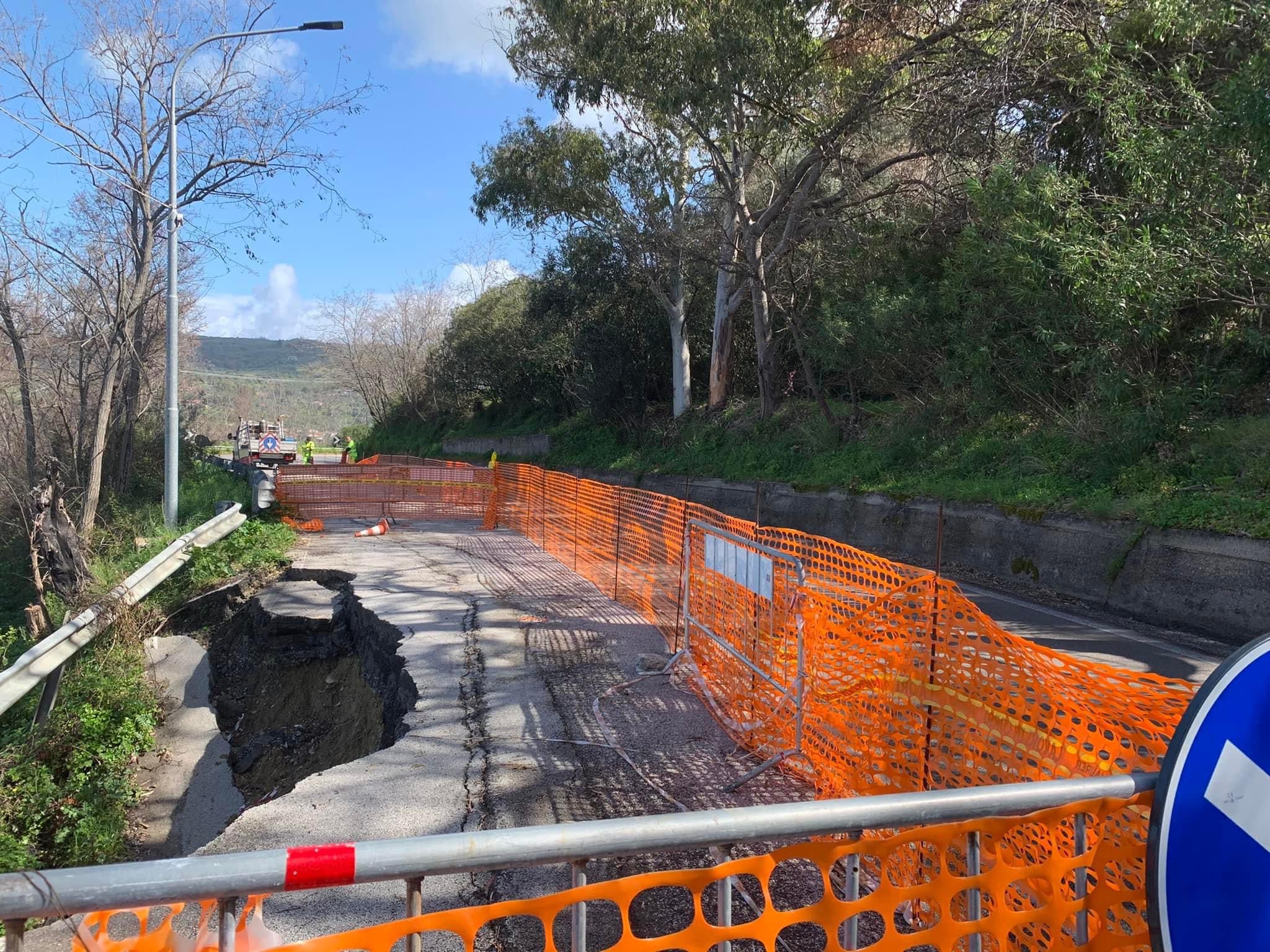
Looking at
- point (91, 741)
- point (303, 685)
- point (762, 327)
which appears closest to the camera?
point (91, 741)

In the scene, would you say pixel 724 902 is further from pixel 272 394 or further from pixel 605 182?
pixel 272 394

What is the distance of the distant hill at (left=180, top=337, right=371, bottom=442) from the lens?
131 feet

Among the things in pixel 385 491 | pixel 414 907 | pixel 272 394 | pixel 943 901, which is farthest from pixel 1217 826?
pixel 272 394

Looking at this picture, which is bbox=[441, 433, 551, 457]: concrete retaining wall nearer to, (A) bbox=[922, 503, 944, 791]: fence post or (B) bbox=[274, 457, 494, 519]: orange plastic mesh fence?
(B) bbox=[274, 457, 494, 519]: orange plastic mesh fence

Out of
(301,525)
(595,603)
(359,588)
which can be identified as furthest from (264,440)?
(595,603)

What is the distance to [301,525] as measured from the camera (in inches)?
688

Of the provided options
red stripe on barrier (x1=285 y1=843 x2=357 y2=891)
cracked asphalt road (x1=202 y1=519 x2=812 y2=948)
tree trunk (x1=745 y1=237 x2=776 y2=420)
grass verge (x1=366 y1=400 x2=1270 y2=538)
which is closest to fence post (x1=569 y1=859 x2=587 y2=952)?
red stripe on barrier (x1=285 y1=843 x2=357 y2=891)

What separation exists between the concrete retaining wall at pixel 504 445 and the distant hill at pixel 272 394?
12598 mm

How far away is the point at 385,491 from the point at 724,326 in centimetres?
1116

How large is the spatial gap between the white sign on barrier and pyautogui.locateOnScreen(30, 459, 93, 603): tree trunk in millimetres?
8032

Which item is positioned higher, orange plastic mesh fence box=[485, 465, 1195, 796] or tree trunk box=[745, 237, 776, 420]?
tree trunk box=[745, 237, 776, 420]

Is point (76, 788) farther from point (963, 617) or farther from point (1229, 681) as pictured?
point (1229, 681)

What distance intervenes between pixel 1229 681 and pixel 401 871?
1840mm

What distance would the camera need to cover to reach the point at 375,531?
1684 cm
